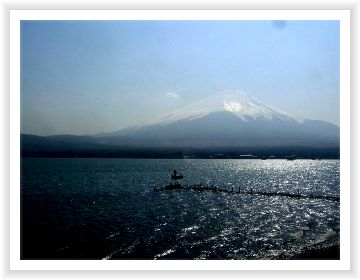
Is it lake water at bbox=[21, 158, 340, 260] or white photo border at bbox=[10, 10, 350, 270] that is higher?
white photo border at bbox=[10, 10, 350, 270]

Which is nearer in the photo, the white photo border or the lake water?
the white photo border
